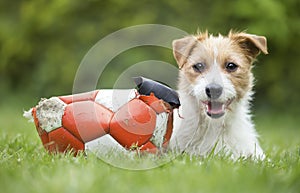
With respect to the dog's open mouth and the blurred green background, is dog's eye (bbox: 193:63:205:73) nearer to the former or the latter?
the dog's open mouth

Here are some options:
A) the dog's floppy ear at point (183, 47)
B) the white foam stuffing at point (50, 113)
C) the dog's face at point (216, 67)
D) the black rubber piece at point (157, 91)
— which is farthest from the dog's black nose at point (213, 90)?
the white foam stuffing at point (50, 113)

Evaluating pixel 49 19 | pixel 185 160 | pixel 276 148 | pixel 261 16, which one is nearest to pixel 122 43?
pixel 49 19

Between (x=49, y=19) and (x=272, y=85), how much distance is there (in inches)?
154

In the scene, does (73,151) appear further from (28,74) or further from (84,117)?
(28,74)

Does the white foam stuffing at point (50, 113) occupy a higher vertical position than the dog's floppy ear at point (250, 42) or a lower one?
lower

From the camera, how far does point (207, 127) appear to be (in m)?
4.13

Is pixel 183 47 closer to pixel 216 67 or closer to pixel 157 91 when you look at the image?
pixel 216 67

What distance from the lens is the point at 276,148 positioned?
4.93m

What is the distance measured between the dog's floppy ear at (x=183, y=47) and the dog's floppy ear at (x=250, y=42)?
320mm

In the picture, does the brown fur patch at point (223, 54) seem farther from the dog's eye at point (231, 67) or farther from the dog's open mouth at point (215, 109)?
the dog's open mouth at point (215, 109)

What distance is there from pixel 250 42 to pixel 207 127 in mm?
772

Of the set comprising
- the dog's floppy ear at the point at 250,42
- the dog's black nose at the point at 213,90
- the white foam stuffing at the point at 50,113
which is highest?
the dog's floppy ear at the point at 250,42

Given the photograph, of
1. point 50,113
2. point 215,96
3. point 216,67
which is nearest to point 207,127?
point 215,96

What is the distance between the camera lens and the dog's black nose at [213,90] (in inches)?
154
